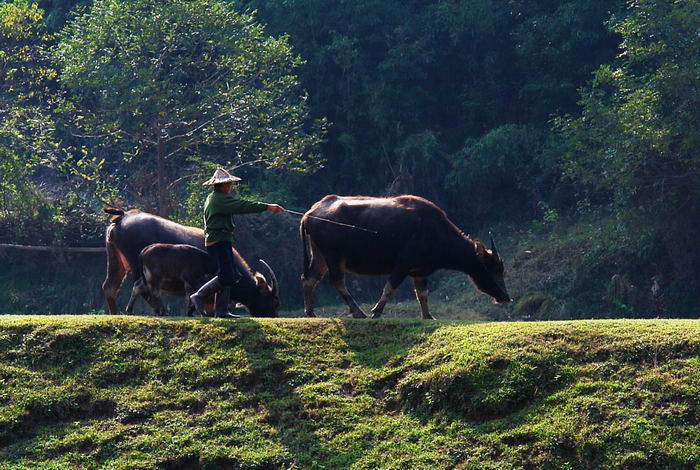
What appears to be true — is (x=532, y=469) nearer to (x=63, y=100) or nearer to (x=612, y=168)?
(x=612, y=168)

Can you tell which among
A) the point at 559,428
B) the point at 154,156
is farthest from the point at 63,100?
the point at 559,428

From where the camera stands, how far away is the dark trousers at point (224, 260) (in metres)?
Answer: 12.2

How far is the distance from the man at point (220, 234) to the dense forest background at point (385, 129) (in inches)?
413

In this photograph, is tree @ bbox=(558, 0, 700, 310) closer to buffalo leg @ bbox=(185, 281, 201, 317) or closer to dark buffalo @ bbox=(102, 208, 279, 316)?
dark buffalo @ bbox=(102, 208, 279, 316)

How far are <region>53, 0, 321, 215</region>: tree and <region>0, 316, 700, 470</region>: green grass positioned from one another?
42.5ft

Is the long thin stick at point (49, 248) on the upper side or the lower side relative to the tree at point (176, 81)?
lower

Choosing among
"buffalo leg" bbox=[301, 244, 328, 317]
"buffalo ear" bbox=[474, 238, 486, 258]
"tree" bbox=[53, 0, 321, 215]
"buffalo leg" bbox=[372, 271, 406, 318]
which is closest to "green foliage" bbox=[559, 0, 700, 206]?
"tree" bbox=[53, 0, 321, 215]

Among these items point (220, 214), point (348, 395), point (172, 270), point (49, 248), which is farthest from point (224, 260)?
point (49, 248)

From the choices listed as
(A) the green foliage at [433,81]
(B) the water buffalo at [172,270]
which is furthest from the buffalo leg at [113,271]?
(A) the green foliage at [433,81]

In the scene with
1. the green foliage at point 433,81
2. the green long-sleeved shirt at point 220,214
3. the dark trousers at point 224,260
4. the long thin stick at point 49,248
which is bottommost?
the long thin stick at point 49,248

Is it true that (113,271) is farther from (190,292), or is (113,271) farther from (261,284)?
(261,284)

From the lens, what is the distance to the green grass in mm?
9023

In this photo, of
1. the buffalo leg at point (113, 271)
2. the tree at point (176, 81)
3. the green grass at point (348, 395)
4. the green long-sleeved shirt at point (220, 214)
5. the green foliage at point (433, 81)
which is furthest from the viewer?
the green foliage at point (433, 81)

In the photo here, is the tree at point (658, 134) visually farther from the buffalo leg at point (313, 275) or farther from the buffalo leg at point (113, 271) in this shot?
the buffalo leg at point (113, 271)
